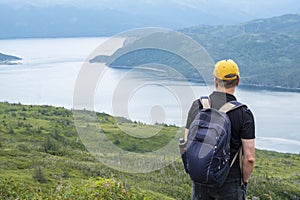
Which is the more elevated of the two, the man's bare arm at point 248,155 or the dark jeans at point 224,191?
the man's bare arm at point 248,155

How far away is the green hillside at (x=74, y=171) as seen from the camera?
7723 mm

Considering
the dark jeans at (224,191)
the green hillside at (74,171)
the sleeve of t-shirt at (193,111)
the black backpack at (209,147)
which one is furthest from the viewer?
the green hillside at (74,171)

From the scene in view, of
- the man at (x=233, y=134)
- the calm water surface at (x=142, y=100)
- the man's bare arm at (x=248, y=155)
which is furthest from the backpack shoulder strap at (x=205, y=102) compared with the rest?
the calm water surface at (x=142, y=100)

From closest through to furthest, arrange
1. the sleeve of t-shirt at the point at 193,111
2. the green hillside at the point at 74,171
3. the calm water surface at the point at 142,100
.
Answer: the sleeve of t-shirt at the point at 193,111, the green hillside at the point at 74,171, the calm water surface at the point at 142,100

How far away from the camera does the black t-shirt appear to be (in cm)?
469

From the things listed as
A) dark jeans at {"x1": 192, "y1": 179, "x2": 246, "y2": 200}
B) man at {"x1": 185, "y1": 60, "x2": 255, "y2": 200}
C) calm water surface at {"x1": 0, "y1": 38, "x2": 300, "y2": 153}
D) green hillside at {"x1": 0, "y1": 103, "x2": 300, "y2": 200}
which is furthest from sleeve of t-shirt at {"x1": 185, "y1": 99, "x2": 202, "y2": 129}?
calm water surface at {"x1": 0, "y1": 38, "x2": 300, "y2": 153}

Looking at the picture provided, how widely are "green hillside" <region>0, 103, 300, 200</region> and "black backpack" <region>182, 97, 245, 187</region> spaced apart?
6.49 feet

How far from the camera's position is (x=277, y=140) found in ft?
262

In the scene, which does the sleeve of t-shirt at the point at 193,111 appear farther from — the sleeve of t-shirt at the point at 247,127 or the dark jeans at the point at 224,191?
the dark jeans at the point at 224,191

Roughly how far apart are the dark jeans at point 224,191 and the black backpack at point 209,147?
20 centimetres

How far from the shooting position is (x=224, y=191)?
15.8ft

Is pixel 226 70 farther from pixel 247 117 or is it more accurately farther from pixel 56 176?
pixel 56 176

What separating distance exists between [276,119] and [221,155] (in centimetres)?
9287

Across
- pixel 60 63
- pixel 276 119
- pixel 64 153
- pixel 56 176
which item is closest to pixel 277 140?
pixel 276 119
